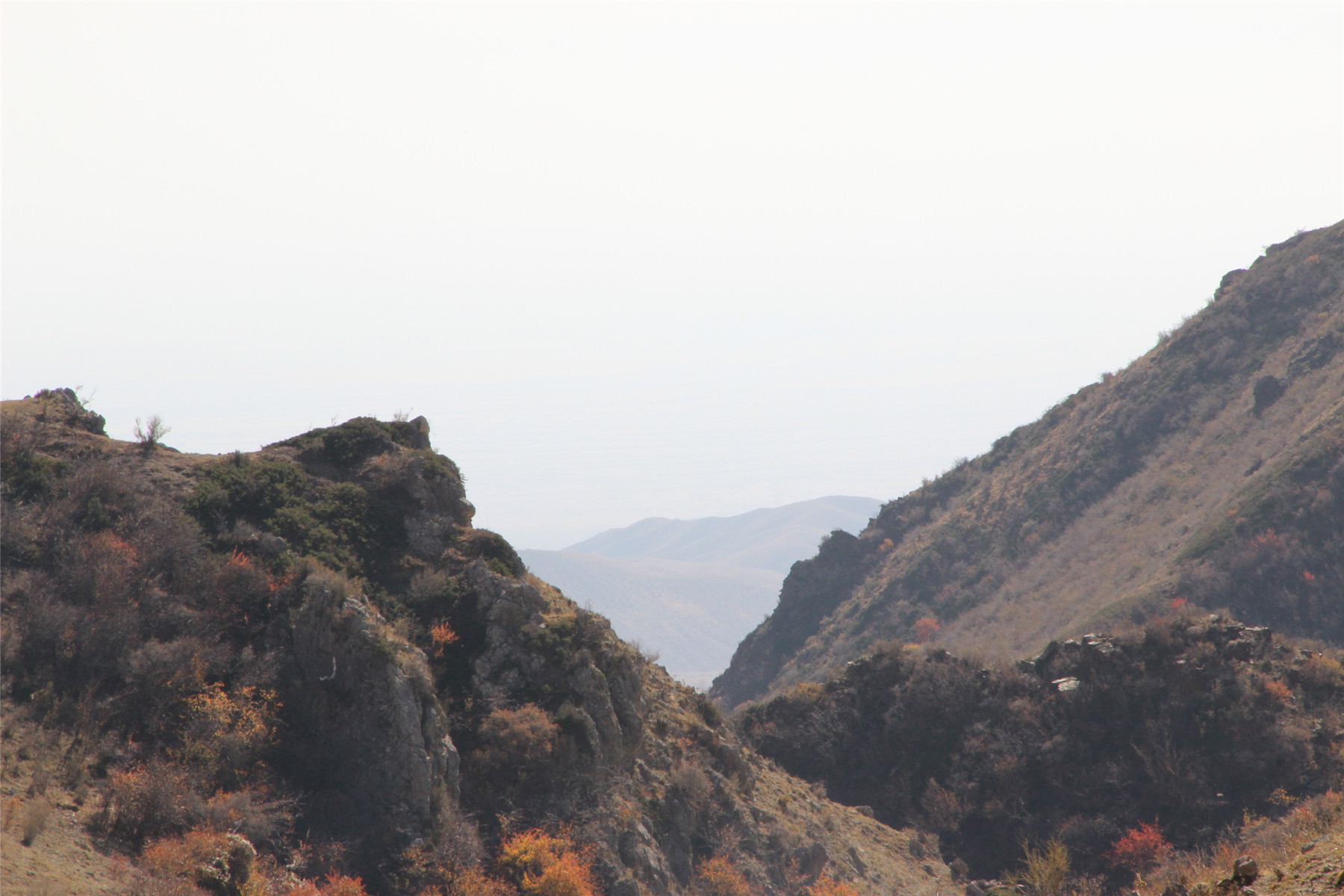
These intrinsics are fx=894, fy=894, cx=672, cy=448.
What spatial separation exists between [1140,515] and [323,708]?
6472cm

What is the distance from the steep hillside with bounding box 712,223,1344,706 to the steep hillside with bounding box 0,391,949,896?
32668 millimetres

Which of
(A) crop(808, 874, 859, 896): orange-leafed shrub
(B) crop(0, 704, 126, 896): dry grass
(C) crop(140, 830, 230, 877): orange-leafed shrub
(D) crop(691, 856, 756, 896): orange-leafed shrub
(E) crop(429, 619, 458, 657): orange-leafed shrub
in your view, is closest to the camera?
(B) crop(0, 704, 126, 896): dry grass

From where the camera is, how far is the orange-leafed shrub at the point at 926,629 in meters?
73.5

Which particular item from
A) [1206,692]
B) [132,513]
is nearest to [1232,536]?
[1206,692]

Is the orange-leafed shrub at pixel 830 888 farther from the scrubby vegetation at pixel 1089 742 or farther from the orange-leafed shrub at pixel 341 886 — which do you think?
the orange-leafed shrub at pixel 341 886

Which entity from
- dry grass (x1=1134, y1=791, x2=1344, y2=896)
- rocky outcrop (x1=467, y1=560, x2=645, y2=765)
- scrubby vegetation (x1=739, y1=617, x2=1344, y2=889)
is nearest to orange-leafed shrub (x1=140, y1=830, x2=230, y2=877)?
rocky outcrop (x1=467, y1=560, x2=645, y2=765)

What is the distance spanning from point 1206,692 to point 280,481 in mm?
34693

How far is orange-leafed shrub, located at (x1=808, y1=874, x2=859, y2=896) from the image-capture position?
2644 cm

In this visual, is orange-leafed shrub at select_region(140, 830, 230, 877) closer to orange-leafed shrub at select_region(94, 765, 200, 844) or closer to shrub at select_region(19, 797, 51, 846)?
orange-leafed shrub at select_region(94, 765, 200, 844)

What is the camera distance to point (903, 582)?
82438 mm

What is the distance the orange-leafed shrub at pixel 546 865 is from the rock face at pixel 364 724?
2.09m

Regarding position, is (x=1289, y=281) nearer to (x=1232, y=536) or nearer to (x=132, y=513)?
(x=1232, y=536)

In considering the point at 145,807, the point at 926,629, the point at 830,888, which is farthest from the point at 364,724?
the point at 926,629

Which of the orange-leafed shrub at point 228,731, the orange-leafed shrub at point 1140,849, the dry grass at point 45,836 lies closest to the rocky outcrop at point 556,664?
the orange-leafed shrub at point 228,731
